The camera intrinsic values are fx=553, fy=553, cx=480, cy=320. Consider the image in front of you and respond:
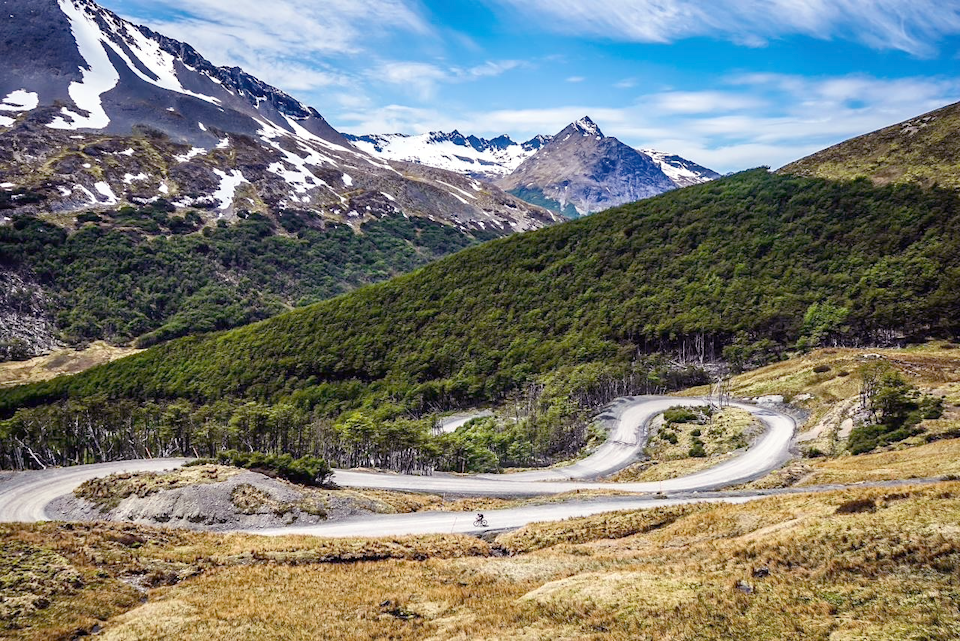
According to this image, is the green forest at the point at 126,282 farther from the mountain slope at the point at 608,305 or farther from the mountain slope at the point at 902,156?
the mountain slope at the point at 902,156

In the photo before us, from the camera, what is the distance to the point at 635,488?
138ft

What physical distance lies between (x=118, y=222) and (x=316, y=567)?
8495 inches

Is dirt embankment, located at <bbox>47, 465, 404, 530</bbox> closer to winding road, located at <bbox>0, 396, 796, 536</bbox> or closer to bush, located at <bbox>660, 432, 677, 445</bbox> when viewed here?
winding road, located at <bbox>0, 396, 796, 536</bbox>

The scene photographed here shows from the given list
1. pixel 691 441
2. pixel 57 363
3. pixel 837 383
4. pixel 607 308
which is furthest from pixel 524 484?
pixel 57 363

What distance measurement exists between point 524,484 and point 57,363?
144142 millimetres

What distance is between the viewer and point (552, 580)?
19.3 metres

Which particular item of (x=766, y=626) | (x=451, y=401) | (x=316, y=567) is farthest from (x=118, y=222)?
(x=766, y=626)

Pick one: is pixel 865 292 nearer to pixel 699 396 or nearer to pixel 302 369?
pixel 699 396

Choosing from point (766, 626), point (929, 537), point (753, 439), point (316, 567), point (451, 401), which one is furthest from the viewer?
point (451, 401)

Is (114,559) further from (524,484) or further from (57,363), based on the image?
(57,363)

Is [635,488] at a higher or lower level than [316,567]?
lower

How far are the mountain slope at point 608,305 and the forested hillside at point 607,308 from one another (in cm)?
36

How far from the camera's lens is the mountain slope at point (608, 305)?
86.6m

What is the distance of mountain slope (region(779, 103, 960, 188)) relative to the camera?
103 meters
